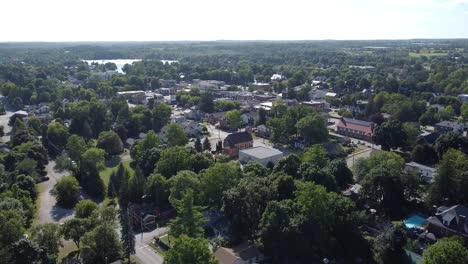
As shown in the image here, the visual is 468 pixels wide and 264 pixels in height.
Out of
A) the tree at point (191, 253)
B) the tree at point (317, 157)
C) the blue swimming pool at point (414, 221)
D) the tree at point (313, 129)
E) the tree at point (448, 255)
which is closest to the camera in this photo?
the tree at point (191, 253)

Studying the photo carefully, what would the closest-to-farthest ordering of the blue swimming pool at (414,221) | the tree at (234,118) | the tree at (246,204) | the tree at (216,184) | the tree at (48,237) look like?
1. the tree at (48,237)
2. the tree at (246,204)
3. the blue swimming pool at (414,221)
4. the tree at (216,184)
5. the tree at (234,118)

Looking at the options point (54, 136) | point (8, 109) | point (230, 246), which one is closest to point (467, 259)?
point (230, 246)

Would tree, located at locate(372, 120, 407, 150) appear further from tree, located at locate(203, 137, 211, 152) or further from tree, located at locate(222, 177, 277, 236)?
tree, located at locate(222, 177, 277, 236)

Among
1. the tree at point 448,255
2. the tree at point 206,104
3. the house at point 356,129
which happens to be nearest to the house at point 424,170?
the house at point 356,129

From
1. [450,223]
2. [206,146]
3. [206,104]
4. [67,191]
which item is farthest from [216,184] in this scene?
[206,104]

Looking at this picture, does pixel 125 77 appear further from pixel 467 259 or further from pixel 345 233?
pixel 467 259

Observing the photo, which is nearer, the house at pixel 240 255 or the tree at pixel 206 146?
the house at pixel 240 255

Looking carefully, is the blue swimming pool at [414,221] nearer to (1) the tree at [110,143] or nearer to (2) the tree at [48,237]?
(2) the tree at [48,237]
